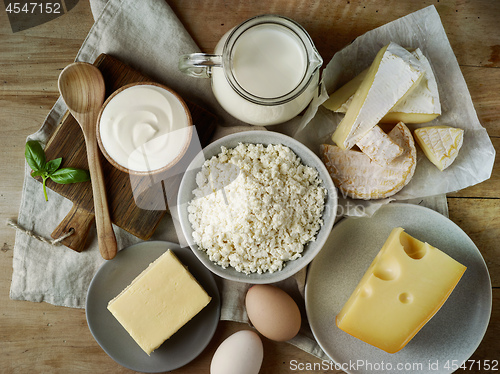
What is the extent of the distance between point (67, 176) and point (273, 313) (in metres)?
0.63

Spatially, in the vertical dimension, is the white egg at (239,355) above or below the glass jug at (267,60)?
below

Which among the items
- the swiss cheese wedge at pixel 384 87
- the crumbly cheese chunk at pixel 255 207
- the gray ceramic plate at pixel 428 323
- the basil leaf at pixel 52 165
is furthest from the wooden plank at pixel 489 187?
the basil leaf at pixel 52 165

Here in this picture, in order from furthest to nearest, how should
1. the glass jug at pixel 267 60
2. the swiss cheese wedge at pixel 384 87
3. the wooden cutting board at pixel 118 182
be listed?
1. the wooden cutting board at pixel 118 182
2. the swiss cheese wedge at pixel 384 87
3. the glass jug at pixel 267 60

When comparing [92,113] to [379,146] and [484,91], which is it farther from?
[484,91]

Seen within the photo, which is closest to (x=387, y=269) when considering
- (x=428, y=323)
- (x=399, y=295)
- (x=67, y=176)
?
(x=399, y=295)

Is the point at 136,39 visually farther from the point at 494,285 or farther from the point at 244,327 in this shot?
the point at 494,285

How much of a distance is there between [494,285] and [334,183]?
1.87 feet

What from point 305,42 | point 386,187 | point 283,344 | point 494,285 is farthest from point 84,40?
point 494,285

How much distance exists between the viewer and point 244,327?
106cm

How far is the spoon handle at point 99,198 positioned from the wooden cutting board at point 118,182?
24 mm

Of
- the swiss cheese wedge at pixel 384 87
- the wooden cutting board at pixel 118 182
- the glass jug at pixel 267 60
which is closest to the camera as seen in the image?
the glass jug at pixel 267 60

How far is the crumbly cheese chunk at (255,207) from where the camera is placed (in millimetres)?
869

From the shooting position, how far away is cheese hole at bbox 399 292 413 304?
3.17ft

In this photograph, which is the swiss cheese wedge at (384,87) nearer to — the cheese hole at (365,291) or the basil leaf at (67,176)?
the cheese hole at (365,291)
